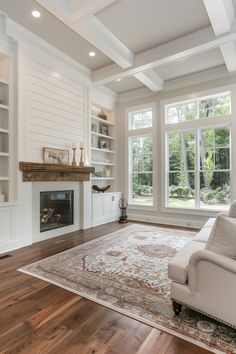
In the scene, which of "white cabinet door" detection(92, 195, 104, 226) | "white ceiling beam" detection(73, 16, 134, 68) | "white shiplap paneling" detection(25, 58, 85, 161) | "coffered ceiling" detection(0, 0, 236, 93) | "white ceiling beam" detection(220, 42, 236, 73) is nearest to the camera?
"coffered ceiling" detection(0, 0, 236, 93)

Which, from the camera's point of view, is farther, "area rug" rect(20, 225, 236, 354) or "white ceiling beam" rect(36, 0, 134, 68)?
"white ceiling beam" rect(36, 0, 134, 68)

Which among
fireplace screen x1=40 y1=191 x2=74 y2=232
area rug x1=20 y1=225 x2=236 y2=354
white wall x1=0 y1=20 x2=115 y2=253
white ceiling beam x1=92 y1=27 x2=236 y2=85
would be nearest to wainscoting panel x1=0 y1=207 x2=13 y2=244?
white wall x1=0 y1=20 x2=115 y2=253

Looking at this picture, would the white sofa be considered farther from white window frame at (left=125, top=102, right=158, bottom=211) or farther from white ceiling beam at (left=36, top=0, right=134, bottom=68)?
Result: white window frame at (left=125, top=102, right=158, bottom=211)

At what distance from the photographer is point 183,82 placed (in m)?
5.50

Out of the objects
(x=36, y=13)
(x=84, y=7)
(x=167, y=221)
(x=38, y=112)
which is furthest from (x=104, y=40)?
(x=167, y=221)

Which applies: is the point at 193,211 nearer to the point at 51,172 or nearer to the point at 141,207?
the point at 141,207

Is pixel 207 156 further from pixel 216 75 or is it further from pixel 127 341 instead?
pixel 127 341

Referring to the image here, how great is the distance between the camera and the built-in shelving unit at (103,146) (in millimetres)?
6191

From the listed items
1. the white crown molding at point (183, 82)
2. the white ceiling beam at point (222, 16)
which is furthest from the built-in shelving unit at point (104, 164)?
the white ceiling beam at point (222, 16)

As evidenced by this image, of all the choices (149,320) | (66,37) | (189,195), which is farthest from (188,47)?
(149,320)

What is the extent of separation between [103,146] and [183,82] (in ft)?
9.00

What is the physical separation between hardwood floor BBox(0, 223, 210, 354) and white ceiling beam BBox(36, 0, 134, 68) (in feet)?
11.9

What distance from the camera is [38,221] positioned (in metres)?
4.18

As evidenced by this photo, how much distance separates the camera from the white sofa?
161cm
